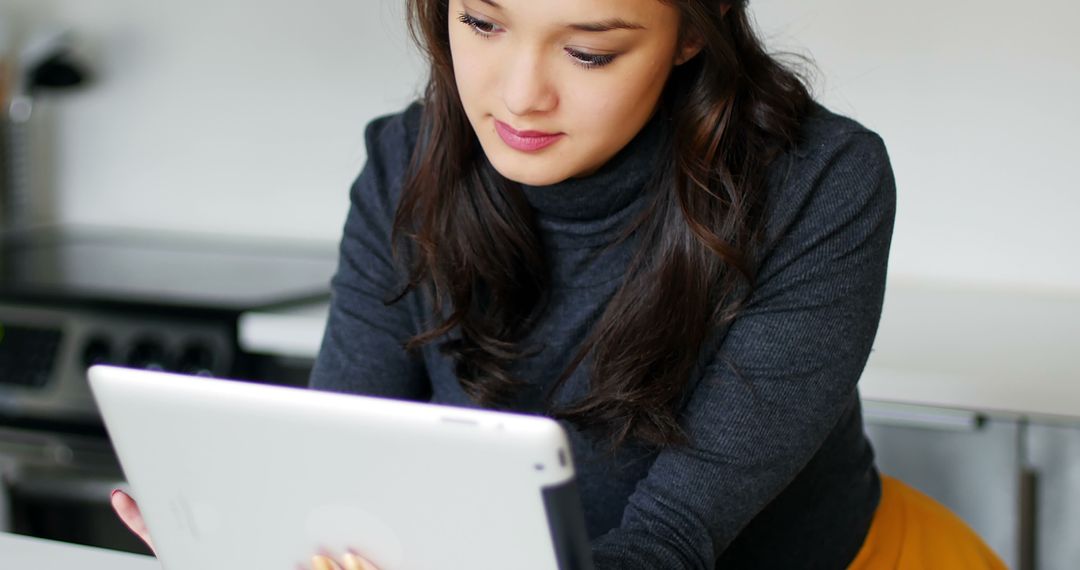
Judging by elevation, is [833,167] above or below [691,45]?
below

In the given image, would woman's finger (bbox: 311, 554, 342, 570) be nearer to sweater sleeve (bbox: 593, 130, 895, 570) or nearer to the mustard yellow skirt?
sweater sleeve (bbox: 593, 130, 895, 570)

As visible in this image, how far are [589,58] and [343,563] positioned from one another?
445mm

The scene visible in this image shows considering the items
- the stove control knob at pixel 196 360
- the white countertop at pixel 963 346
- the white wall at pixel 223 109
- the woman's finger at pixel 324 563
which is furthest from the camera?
the white wall at pixel 223 109

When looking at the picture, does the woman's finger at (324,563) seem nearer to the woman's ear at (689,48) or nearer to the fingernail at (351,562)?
the fingernail at (351,562)

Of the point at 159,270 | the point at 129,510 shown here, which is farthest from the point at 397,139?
the point at 159,270

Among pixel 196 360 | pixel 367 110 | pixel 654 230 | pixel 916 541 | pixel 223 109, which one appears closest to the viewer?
pixel 654 230

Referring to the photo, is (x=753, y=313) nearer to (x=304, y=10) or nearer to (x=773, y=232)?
(x=773, y=232)

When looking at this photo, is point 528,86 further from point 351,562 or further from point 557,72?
point 351,562

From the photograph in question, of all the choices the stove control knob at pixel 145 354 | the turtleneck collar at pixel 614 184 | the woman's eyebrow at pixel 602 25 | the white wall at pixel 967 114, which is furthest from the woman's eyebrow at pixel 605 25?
the stove control knob at pixel 145 354

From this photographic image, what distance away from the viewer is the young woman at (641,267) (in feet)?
3.45

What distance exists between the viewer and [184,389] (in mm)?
797

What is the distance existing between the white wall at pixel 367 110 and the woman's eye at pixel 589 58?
1003 millimetres

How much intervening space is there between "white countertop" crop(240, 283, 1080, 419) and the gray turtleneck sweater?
26cm

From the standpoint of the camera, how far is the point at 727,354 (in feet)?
3.65
